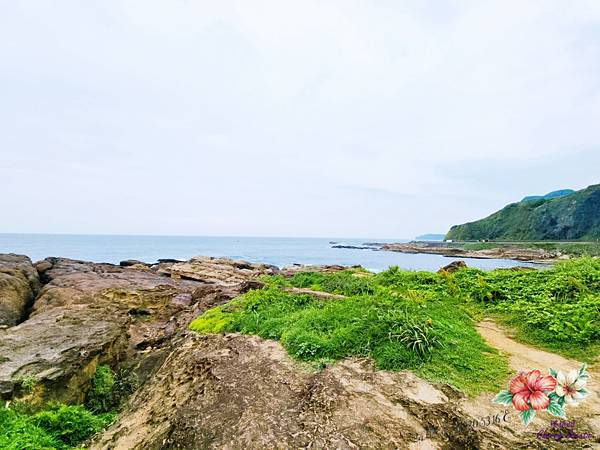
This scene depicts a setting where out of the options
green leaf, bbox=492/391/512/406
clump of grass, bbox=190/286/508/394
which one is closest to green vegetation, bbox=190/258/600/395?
clump of grass, bbox=190/286/508/394

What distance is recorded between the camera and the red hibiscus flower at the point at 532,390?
241 cm

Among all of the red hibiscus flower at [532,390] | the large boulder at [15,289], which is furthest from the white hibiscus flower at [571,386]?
the large boulder at [15,289]

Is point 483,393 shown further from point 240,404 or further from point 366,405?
A: point 240,404

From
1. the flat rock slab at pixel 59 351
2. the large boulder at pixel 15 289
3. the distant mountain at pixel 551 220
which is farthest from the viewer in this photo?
the distant mountain at pixel 551 220

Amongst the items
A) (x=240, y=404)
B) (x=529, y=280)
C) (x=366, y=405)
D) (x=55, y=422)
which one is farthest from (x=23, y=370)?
(x=529, y=280)

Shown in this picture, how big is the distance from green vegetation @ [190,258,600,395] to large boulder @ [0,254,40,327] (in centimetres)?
757

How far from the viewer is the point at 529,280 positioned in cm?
974

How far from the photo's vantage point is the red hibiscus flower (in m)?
2.41

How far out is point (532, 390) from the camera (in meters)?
2.47

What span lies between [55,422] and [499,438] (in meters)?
6.54

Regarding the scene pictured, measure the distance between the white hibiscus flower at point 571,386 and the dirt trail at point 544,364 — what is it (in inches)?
76.3

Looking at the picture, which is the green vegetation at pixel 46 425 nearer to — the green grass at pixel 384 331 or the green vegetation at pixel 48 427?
the green vegetation at pixel 48 427

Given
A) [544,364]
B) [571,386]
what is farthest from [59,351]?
[544,364]

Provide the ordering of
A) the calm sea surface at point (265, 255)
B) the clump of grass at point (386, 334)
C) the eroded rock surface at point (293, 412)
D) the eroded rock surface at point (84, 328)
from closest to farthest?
the eroded rock surface at point (293, 412)
the clump of grass at point (386, 334)
the eroded rock surface at point (84, 328)
the calm sea surface at point (265, 255)
